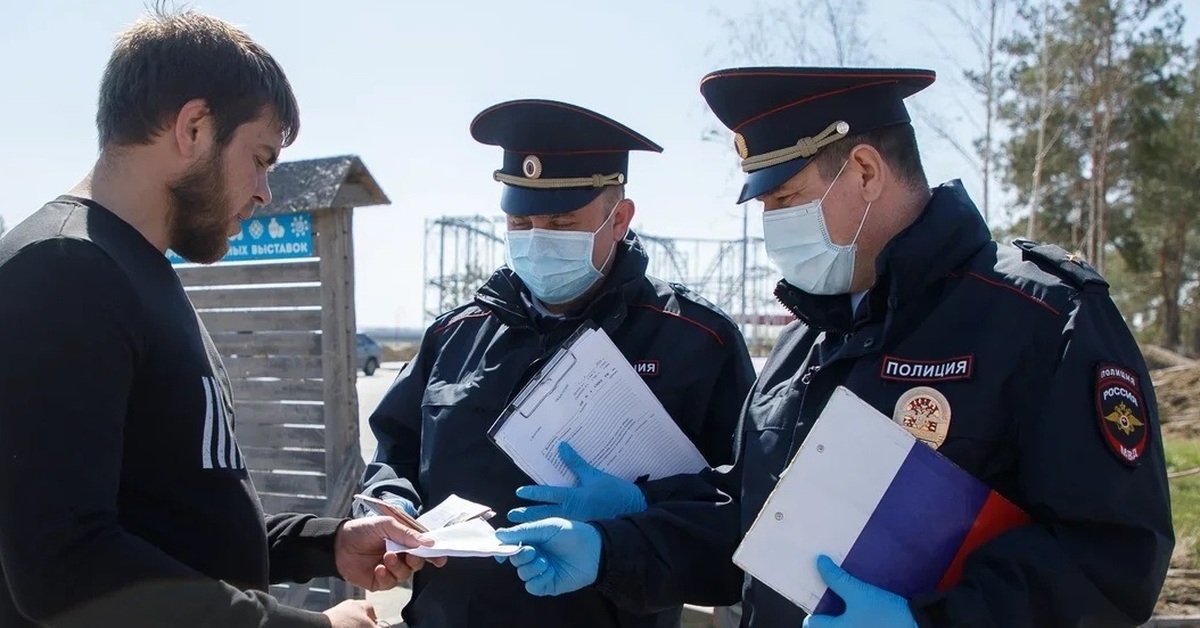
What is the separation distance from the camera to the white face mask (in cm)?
192

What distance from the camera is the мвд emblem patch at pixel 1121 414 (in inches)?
57.6

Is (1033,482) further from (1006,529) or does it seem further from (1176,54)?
(1176,54)

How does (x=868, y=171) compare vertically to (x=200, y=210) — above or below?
above

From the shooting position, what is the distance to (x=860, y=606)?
1513 mm

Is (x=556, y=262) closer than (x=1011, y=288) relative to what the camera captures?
No

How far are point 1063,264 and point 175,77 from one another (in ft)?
5.28

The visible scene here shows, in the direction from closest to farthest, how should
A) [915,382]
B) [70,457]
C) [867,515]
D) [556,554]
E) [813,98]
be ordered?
[70,457], [867,515], [915,382], [813,98], [556,554]

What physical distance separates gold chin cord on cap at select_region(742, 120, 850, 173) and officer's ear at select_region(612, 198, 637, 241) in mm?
811

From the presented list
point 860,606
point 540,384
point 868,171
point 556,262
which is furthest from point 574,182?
point 860,606

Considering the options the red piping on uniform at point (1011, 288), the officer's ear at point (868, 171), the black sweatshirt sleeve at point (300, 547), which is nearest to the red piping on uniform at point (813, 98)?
the officer's ear at point (868, 171)

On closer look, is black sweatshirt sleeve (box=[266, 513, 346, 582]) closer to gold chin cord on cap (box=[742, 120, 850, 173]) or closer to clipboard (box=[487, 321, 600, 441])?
clipboard (box=[487, 321, 600, 441])

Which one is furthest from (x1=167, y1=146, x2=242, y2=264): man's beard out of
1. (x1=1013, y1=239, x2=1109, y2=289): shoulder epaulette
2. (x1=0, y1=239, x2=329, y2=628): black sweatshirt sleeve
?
(x1=1013, y1=239, x2=1109, y2=289): shoulder epaulette

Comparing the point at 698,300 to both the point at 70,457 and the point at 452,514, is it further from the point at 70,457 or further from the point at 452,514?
the point at 70,457

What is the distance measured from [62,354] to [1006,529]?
151 centimetres
